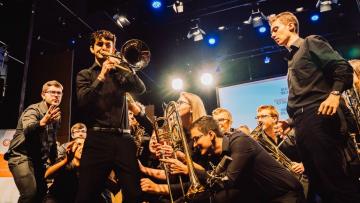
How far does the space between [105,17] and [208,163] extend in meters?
6.54

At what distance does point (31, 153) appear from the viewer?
4.03 meters

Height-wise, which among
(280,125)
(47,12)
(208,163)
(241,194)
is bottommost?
(241,194)

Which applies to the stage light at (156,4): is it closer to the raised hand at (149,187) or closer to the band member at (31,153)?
the band member at (31,153)

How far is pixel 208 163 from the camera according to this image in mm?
3637

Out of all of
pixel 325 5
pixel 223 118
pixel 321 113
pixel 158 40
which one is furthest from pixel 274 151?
pixel 158 40

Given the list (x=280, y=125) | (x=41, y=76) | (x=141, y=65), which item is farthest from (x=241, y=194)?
(x=41, y=76)

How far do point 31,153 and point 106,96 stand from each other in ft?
6.42

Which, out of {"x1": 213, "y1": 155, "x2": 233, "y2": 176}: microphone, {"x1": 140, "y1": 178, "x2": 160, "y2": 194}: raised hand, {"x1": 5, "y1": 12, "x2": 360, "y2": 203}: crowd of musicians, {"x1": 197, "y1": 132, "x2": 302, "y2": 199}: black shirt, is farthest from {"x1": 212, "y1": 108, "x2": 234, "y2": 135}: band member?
{"x1": 213, "y1": 155, "x2": 233, "y2": 176}: microphone

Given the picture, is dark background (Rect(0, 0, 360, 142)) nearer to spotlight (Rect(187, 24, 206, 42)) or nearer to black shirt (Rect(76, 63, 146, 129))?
spotlight (Rect(187, 24, 206, 42))

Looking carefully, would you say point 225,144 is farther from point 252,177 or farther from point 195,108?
point 195,108

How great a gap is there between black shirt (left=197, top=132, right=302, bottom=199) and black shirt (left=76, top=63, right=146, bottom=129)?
3.26 ft

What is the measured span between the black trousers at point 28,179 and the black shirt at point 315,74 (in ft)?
10.9

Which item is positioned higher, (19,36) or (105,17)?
(105,17)

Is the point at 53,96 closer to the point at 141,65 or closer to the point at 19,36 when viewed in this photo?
the point at 141,65
